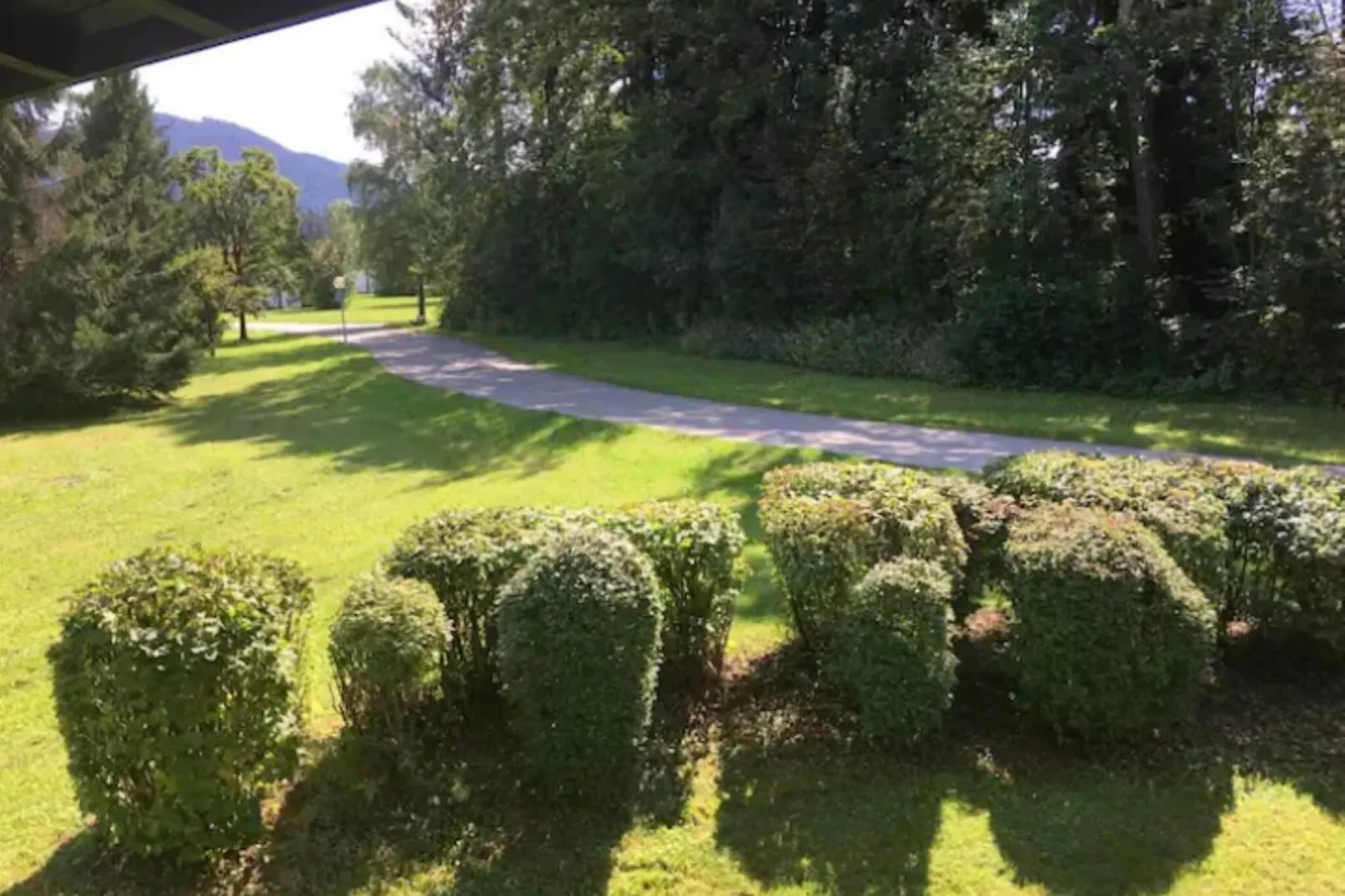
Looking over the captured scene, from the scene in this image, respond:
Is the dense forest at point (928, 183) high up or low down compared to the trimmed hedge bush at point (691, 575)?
up

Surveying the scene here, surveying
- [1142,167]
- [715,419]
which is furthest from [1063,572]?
[1142,167]

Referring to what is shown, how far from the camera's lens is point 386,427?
48.2 ft

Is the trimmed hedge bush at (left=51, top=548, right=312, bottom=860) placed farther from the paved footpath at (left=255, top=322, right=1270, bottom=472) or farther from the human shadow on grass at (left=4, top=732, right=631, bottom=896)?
the paved footpath at (left=255, top=322, right=1270, bottom=472)

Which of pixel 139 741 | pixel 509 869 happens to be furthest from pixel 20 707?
pixel 509 869

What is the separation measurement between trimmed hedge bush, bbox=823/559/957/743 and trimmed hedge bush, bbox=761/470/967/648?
0.25 m

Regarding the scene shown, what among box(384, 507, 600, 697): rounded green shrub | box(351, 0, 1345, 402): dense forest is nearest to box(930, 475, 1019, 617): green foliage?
box(384, 507, 600, 697): rounded green shrub

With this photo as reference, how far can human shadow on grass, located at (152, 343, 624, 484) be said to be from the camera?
11.8 m

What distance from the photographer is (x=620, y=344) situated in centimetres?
2542

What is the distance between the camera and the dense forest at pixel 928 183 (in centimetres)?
1444

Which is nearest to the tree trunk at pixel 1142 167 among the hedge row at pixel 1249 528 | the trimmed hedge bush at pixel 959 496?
the hedge row at pixel 1249 528

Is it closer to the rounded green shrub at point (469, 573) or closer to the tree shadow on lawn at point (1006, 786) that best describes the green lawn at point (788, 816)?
the tree shadow on lawn at point (1006, 786)

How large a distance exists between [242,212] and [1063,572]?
37.3 metres

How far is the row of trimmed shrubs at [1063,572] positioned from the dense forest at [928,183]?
1036 cm

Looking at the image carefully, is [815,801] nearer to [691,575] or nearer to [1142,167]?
[691,575]
